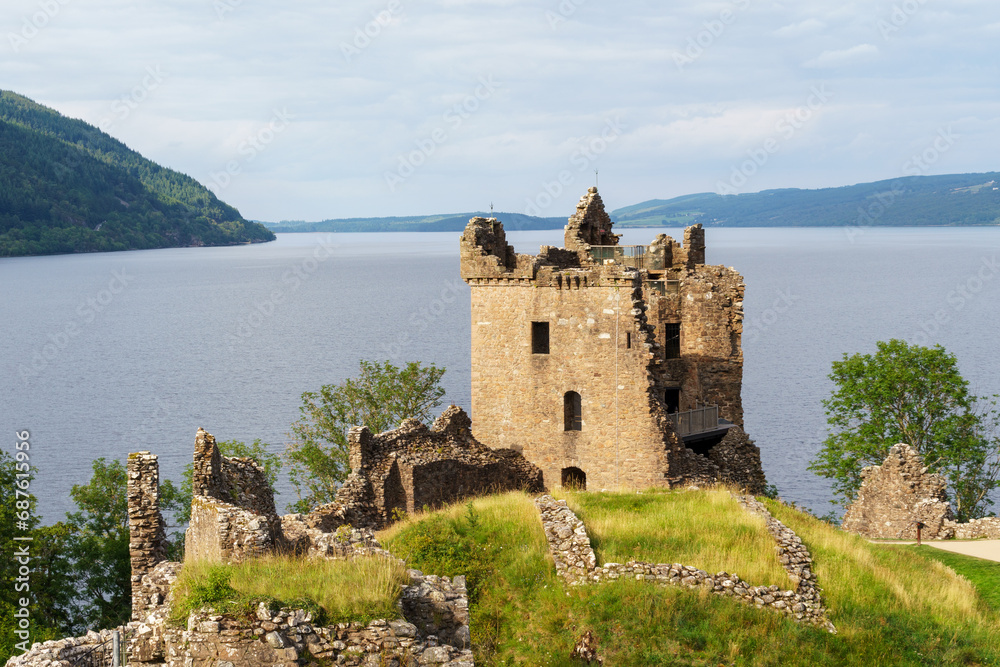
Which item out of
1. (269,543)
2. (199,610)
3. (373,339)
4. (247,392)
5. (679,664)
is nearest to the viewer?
(199,610)

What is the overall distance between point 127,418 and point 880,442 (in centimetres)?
5888

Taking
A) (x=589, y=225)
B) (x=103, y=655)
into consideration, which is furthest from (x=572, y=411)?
(x=103, y=655)

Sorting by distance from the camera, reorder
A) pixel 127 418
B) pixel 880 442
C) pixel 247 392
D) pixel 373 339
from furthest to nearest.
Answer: pixel 373 339, pixel 247 392, pixel 127 418, pixel 880 442

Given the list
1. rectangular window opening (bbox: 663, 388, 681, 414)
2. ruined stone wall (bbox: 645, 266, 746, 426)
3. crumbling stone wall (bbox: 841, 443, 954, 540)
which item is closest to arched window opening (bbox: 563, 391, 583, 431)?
ruined stone wall (bbox: 645, 266, 746, 426)

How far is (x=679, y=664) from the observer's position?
16.7m

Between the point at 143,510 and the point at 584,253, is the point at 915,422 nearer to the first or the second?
the point at 584,253

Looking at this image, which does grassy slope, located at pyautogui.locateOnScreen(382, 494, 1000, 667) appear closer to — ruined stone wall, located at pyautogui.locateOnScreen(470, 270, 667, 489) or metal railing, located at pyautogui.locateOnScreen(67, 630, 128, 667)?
metal railing, located at pyautogui.locateOnScreen(67, 630, 128, 667)

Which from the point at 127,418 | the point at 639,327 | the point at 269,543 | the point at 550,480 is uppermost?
the point at 639,327

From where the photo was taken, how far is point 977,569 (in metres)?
26.8

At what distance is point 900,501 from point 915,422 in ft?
48.1

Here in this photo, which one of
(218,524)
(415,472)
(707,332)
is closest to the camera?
(218,524)

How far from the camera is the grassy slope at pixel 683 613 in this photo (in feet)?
56.9

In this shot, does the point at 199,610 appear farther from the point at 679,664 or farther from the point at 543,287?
the point at 543,287

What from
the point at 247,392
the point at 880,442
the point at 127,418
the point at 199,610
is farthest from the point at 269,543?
the point at 247,392
